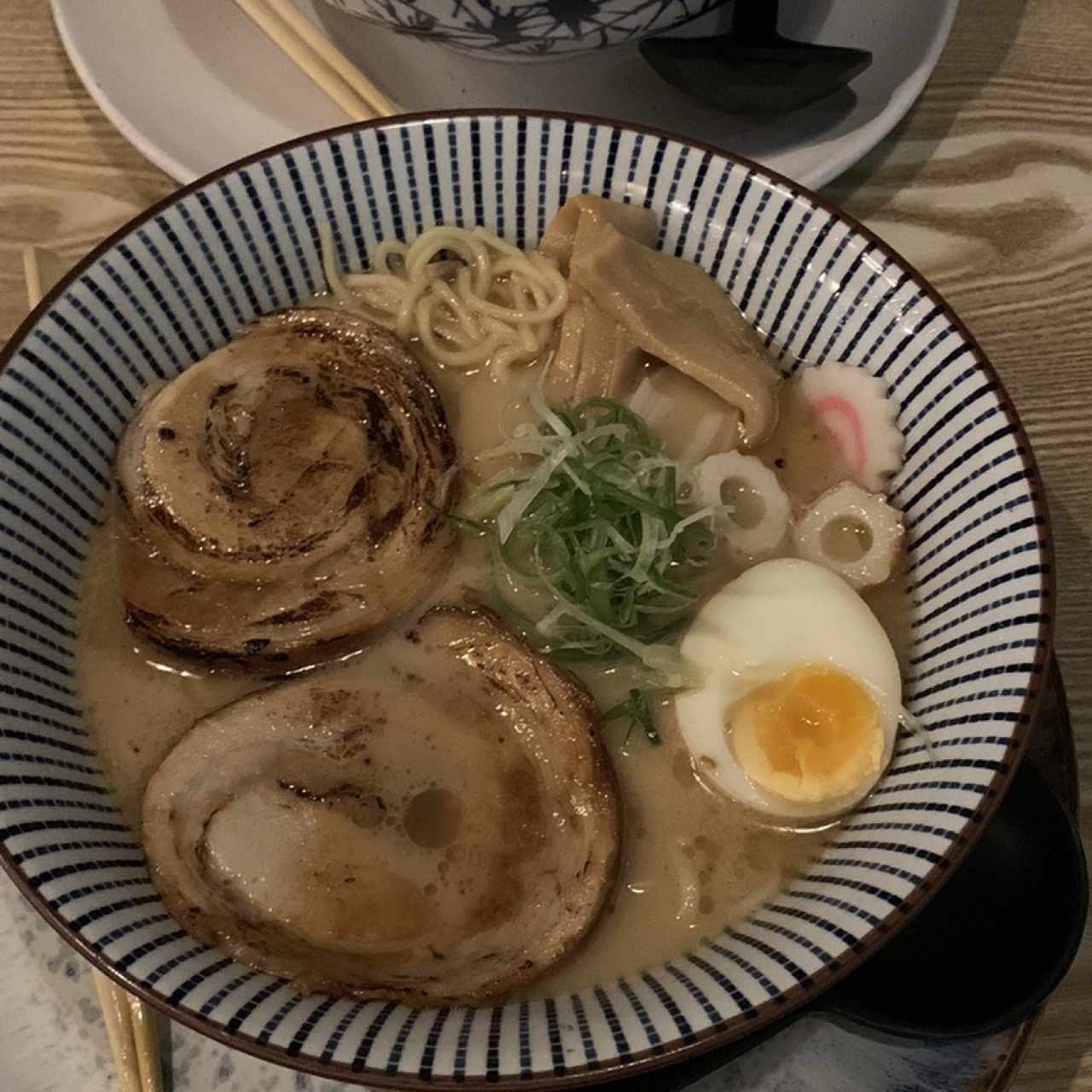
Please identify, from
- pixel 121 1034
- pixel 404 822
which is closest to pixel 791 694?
pixel 404 822

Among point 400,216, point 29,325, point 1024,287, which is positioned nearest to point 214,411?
point 29,325

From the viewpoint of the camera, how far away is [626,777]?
1.45m

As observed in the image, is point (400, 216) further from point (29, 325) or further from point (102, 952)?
point (102, 952)

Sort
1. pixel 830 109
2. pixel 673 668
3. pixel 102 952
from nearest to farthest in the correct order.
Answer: pixel 102 952
pixel 673 668
pixel 830 109

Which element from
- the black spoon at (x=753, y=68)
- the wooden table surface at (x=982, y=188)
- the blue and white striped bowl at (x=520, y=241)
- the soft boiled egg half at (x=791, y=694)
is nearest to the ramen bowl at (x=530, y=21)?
the black spoon at (x=753, y=68)

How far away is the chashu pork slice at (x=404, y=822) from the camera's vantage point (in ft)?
4.17

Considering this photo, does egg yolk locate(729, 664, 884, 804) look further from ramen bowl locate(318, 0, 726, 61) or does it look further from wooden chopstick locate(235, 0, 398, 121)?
wooden chopstick locate(235, 0, 398, 121)

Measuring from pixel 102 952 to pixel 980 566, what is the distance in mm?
1113

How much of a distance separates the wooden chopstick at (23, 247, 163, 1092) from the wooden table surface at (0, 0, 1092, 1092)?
1.11m

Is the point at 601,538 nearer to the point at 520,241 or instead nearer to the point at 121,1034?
the point at 520,241

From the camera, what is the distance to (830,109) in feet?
6.06

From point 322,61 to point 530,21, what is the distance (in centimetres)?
42

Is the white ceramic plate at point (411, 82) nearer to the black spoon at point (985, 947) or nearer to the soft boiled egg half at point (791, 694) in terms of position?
the soft boiled egg half at point (791, 694)

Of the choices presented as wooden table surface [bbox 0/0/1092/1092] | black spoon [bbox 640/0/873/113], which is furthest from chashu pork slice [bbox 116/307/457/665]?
black spoon [bbox 640/0/873/113]
